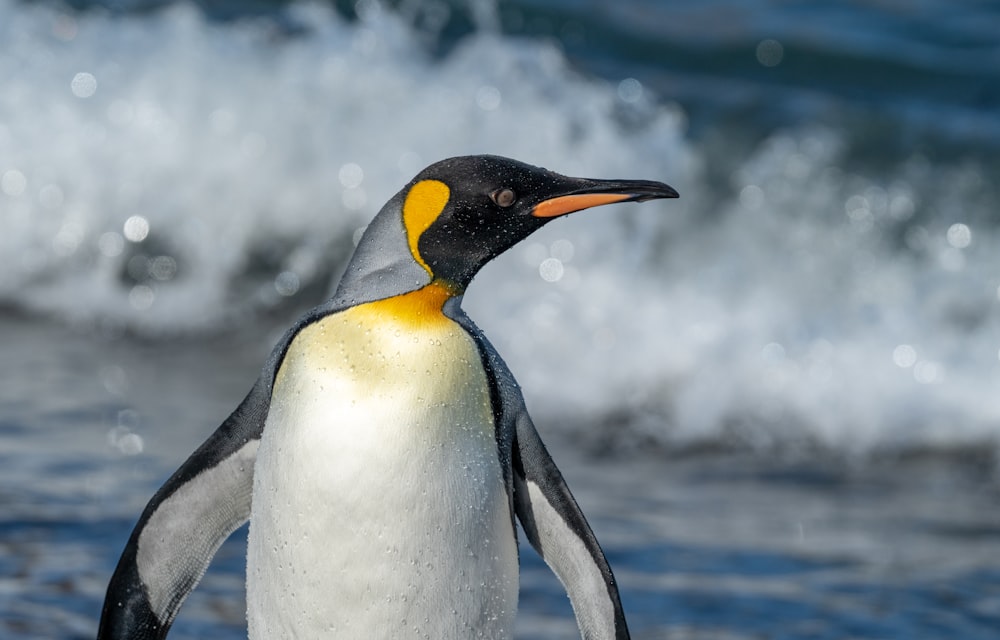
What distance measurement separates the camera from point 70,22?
8.35 m

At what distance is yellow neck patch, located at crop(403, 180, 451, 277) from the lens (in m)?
2.61

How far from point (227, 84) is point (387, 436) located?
5638 millimetres

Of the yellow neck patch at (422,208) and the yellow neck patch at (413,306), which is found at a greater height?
the yellow neck patch at (422,208)

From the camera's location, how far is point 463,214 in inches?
103

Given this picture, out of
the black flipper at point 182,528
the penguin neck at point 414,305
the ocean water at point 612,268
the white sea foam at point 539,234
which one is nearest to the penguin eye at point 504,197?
the penguin neck at point 414,305

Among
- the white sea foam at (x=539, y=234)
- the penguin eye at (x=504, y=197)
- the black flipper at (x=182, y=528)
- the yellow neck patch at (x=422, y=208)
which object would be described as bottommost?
the black flipper at (x=182, y=528)

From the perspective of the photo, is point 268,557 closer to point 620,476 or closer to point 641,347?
point 620,476

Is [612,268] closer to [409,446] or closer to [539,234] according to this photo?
[539,234]

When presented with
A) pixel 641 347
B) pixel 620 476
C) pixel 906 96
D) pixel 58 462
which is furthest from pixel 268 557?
pixel 906 96

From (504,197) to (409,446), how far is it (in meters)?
0.43

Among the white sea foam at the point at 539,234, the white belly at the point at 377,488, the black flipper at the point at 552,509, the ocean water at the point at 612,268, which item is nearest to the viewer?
the white belly at the point at 377,488

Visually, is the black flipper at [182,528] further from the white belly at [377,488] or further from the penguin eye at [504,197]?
the penguin eye at [504,197]

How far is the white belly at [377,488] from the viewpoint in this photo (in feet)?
8.52

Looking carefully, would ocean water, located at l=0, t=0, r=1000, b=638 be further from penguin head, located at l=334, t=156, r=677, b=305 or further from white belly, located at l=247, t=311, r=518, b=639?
penguin head, located at l=334, t=156, r=677, b=305
